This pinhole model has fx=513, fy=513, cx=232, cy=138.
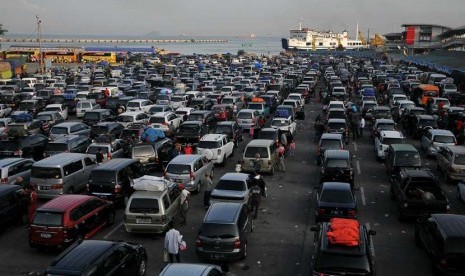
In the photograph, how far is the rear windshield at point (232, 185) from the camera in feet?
62.0

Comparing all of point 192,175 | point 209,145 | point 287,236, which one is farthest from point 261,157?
point 287,236

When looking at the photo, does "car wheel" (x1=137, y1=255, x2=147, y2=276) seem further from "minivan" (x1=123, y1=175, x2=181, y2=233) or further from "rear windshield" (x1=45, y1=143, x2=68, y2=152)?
"rear windshield" (x1=45, y1=143, x2=68, y2=152)

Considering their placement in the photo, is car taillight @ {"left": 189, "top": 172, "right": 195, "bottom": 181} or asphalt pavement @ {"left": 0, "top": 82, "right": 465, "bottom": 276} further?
car taillight @ {"left": 189, "top": 172, "right": 195, "bottom": 181}

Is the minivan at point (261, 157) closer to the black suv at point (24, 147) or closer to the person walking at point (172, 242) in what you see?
the person walking at point (172, 242)

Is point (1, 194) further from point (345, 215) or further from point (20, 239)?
point (345, 215)

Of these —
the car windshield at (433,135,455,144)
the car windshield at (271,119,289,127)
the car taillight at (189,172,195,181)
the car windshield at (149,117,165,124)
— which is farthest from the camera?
the car windshield at (149,117,165,124)

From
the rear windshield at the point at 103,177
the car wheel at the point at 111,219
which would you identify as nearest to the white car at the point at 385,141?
the rear windshield at the point at 103,177

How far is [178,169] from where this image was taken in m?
21.1

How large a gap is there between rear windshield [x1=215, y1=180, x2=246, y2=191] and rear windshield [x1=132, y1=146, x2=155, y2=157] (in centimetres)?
671

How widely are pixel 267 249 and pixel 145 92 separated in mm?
36566

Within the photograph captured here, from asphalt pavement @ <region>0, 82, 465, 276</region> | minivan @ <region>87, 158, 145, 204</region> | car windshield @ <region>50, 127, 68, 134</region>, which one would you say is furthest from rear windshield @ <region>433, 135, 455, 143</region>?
car windshield @ <region>50, 127, 68, 134</region>

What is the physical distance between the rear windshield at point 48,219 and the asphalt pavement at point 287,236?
0.99 metres

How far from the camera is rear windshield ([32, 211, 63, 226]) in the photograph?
14.9 m

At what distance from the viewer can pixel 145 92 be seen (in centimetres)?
5019
